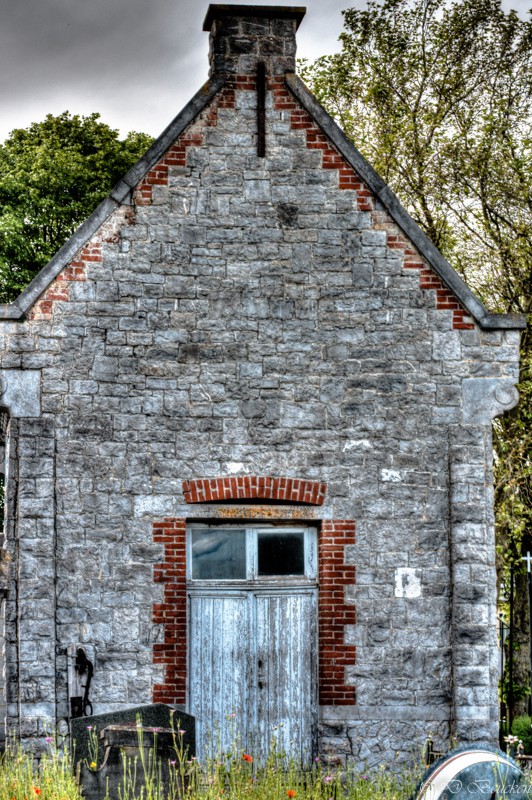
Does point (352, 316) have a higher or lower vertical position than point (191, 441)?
higher

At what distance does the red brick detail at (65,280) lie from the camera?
11.4 metres

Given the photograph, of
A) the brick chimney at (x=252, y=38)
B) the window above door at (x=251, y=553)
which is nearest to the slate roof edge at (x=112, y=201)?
the brick chimney at (x=252, y=38)

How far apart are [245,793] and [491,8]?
545 inches

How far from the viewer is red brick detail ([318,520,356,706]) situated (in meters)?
11.3

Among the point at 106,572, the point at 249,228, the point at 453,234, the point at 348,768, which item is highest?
the point at 453,234

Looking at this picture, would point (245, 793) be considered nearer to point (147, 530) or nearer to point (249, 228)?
point (147, 530)

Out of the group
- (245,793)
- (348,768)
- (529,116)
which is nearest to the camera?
(245,793)

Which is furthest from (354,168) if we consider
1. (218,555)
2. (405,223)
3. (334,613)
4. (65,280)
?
(334,613)

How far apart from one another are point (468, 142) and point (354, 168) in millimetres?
6425

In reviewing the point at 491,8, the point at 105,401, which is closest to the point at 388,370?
the point at 105,401

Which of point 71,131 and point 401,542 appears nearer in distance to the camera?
point 401,542

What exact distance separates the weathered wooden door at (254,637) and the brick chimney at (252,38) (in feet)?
15.8

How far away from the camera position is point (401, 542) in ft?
37.8

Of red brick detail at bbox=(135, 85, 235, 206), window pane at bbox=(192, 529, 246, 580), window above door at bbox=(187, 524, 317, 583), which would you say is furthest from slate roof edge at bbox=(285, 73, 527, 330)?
window pane at bbox=(192, 529, 246, 580)
